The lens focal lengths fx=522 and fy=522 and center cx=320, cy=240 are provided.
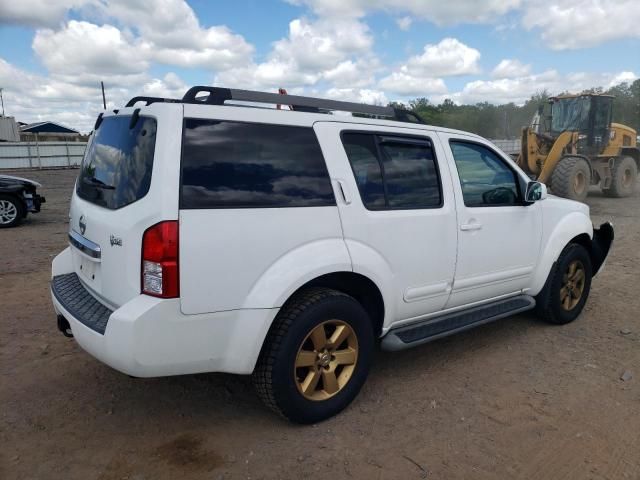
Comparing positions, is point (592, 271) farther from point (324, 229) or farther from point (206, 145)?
point (206, 145)

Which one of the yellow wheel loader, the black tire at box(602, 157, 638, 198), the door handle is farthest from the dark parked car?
the black tire at box(602, 157, 638, 198)

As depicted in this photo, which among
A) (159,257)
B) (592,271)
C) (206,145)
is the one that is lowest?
(592,271)

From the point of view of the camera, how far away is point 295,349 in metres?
2.88

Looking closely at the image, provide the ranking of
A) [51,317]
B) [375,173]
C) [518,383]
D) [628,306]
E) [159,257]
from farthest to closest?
[628,306], [51,317], [518,383], [375,173], [159,257]

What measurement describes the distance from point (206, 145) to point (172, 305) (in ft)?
2.72

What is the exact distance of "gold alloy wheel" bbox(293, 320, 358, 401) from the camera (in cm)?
299

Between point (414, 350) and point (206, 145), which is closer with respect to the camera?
point (206, 145)

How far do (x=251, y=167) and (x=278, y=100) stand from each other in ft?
2.10

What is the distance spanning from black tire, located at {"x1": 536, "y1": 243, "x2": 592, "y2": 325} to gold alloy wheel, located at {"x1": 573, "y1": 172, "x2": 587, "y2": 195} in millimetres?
8886

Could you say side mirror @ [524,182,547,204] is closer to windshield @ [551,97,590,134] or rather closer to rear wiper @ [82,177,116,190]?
rear wiper @ [82,177,116,190]

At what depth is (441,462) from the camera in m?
2.75

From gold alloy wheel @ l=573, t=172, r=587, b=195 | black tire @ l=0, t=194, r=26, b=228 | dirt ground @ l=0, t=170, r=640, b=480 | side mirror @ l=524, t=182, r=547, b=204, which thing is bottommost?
dirt ground @ l=0, t=170, r=640, b=480

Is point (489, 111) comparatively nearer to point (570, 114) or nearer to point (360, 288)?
point (570, 114)

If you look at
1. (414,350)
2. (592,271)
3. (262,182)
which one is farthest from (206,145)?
(592,271)
